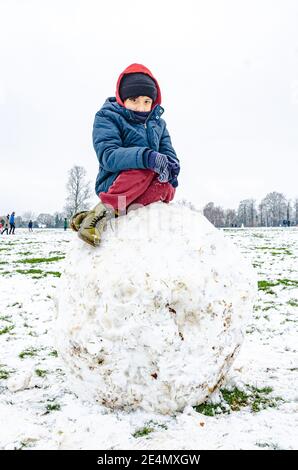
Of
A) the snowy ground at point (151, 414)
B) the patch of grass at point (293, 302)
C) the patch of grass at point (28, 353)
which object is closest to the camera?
the snowy ground at point (151, 414)

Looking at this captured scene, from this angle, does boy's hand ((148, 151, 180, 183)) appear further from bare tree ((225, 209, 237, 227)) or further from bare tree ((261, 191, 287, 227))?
bare tree ((261, 191, 287, 227))

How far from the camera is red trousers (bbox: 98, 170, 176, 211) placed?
3668 millimetres

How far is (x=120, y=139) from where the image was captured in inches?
147

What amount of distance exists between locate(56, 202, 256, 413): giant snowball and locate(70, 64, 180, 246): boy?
0.20 m

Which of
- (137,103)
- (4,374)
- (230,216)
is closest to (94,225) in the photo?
(137,103)

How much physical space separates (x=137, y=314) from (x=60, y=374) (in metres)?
1.80

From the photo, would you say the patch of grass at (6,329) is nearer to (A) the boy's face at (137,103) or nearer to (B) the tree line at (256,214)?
(A) the boy's face at (137,103)

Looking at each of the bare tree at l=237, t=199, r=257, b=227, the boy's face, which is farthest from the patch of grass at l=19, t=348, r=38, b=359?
the bare tree at l=237, t=199, r=257, b=227

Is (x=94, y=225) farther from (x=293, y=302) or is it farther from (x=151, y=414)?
(x=293, y=302)

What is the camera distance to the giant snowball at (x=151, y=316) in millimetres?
3350

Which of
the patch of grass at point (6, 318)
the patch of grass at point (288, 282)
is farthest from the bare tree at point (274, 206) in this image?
the patch of grass at point (6, 318)

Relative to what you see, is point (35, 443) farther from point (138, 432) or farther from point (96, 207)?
point (96, 207)

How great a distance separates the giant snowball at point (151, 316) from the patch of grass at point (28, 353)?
1694mm

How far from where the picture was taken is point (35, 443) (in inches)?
121
